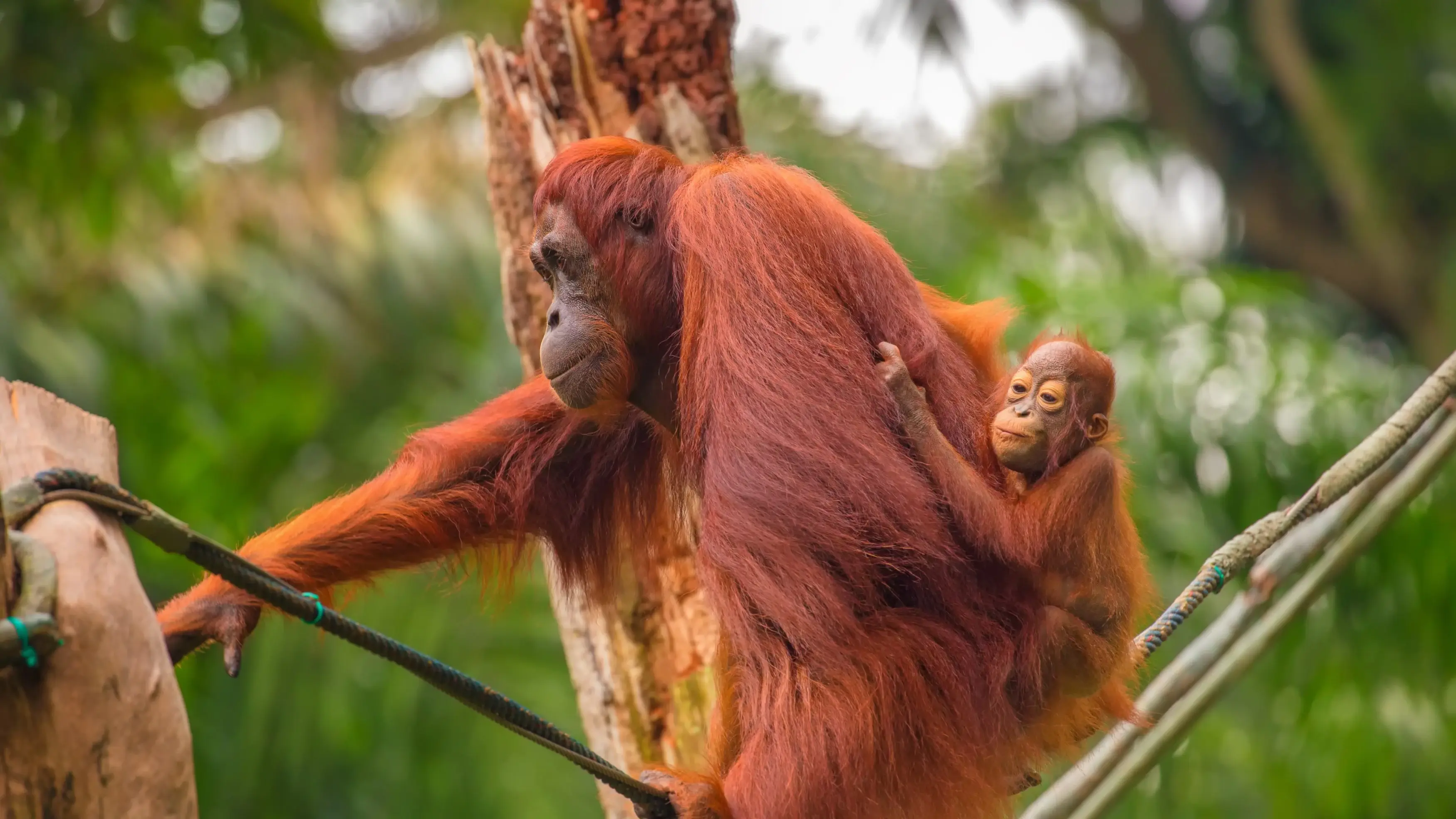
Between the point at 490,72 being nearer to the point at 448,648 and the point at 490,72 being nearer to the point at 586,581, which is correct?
the point at 586,581

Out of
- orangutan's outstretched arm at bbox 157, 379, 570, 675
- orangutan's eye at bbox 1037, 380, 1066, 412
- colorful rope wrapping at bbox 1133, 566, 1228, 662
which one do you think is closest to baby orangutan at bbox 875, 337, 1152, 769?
orangutan's eye at bbox 1037, 380, 1066, 412

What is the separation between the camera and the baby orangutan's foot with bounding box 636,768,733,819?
2311 mm

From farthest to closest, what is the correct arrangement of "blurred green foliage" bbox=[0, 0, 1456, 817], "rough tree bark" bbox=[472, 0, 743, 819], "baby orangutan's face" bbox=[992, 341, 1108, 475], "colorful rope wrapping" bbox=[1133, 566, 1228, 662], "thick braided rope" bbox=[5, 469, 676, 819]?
"blurred green foliage" bbox=[0, 0, 1456, 817]
"rough tree bark" bbox=[472, 0, 743, 819]
"colorful rope wrapping" bbox=[1133, 566, 1228, 662]
"baby orangutan's face" bbox=[992, 341, 1108, 475]
"thick braided rope" bbox=[5, 469, 676, 819]

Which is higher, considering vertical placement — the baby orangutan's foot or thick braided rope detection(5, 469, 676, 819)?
thick braided rope detection(5, 469, 676, 819)

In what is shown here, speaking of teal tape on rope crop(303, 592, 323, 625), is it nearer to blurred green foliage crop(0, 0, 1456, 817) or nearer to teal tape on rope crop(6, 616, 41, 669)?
teal tape on rope crop(6, 616, 41, 669)

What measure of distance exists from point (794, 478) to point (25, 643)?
1.19m

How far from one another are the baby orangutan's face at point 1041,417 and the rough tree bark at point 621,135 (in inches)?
46.8

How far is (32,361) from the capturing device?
19.6 feet

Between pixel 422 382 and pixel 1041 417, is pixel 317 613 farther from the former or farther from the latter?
pixel 422 382

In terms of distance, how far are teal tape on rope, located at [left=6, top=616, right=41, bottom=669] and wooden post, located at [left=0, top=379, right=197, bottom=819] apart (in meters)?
0.03

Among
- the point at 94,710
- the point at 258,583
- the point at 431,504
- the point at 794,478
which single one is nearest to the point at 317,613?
the point at 258,583

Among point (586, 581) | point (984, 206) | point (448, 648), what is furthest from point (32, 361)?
point (984, 206)

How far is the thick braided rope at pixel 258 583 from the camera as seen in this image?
6.34 ft

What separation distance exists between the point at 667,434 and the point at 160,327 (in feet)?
14.6
